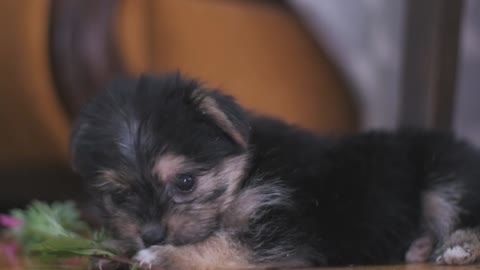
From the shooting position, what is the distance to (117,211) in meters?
2.29

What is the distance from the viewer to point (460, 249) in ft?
7.72

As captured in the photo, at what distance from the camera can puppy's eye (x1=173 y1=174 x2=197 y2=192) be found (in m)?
2.21

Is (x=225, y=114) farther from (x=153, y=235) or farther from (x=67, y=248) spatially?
(x=67, y=248)

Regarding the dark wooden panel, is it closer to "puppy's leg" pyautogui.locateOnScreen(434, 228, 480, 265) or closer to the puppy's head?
"puppy's leg" pyautogui.locateOnScreen(434, 228, 480, 265)

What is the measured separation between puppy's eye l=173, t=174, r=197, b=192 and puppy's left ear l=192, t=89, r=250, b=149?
0.63 ft

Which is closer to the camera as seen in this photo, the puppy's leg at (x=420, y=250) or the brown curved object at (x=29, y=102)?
the puppy's leg at (x=420, y=250)

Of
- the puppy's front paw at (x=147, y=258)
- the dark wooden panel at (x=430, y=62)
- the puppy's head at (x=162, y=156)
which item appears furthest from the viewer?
the dark wooden panel at (x=430, y=62)

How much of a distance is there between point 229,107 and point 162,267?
21.1 inches

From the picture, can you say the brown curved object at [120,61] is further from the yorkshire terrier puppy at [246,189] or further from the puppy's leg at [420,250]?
the puppy's leg at [420,250]

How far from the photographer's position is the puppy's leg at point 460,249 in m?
2.33

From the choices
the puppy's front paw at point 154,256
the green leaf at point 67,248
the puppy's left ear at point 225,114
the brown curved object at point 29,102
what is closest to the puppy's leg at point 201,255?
the puppy's front paw at point 154,256

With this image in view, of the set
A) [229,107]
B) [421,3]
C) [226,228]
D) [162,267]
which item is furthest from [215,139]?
[421,3]

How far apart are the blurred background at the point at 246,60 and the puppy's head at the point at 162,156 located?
0.49m

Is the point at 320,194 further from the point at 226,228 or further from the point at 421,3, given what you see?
the point at 421,3
